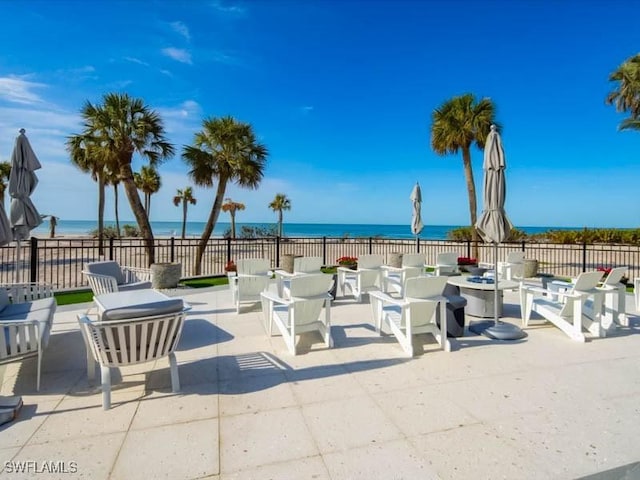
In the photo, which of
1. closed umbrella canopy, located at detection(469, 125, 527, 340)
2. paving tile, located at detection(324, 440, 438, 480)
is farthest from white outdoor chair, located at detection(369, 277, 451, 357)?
paving tile, located at detection(324, 440, 438, 480)

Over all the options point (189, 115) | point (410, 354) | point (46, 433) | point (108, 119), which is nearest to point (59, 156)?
point (108, 119)

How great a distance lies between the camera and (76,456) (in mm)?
2025

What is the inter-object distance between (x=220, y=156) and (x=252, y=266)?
6938 mm

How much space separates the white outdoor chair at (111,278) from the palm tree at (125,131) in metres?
3.96

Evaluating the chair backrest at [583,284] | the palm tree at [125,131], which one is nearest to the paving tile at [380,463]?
the chair backrest at [583,284]

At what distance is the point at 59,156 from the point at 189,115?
18.7ft

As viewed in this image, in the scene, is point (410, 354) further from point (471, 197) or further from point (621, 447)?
point (471, 197)

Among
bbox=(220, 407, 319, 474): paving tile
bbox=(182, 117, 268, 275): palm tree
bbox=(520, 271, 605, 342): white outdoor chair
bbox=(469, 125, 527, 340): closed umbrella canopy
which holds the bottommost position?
bbox=(220, 407, 319, 474): paving tile

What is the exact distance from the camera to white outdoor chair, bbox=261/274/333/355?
3889 millimetres

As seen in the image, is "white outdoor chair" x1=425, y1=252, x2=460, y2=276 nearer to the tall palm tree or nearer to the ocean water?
the tall palm tree

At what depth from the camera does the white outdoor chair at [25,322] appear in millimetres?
2850

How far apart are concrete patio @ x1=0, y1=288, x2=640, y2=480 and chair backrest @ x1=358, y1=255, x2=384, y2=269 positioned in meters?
2.66

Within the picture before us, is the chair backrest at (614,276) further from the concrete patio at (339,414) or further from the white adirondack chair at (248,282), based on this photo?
the white adirondack chair at (248,282)

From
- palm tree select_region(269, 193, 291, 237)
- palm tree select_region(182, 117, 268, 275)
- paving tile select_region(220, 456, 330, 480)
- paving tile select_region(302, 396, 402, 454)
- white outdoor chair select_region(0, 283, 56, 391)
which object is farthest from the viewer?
palm tree select_region(269, 193, 291, 237)
